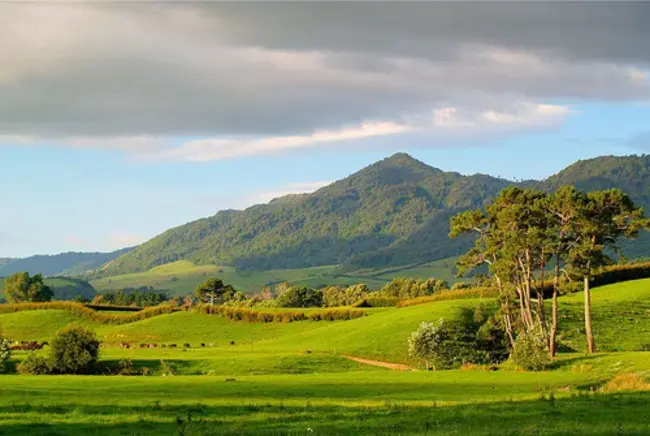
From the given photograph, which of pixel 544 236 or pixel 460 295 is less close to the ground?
pixel 544 236

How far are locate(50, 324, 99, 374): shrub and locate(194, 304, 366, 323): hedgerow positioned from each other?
52.3 m

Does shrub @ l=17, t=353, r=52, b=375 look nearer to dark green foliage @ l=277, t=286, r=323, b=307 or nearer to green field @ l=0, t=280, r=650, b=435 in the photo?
green field @ l=0, t=280, r=650, b=435

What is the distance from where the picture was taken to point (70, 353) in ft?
244

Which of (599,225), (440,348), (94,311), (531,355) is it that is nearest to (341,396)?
(531,355)

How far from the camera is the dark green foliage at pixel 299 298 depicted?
575 feet

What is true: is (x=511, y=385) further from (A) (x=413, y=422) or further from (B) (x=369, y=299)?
(B) (x=369, y=299)

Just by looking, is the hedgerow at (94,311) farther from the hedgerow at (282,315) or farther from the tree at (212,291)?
the tree at (212,291)

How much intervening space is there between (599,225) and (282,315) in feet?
228

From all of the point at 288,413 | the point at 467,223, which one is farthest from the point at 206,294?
the point at 288,413

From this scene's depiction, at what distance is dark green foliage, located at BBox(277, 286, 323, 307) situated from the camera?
175125 mm

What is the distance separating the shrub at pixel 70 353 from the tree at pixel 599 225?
149ft

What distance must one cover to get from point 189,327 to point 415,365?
53312 millimetres

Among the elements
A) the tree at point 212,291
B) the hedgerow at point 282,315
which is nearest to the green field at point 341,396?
the hedgerow at point 282,315

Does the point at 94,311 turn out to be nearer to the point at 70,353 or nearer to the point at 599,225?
the point at 70,353
